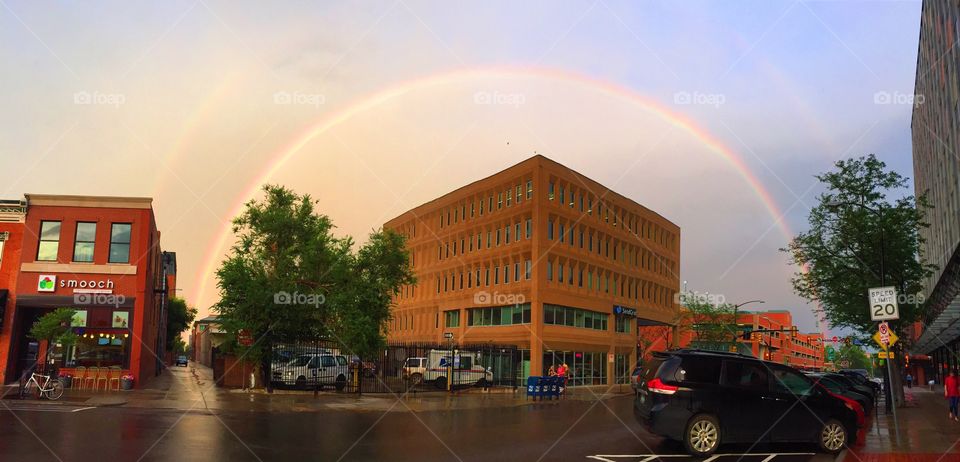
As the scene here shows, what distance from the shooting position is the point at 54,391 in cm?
2525

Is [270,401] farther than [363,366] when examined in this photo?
No

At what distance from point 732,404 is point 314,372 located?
2346cm

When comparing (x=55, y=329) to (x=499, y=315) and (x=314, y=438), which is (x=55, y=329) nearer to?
(x=314, y=438)

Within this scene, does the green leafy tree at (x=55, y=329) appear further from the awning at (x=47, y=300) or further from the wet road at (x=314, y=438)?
the wet road at (x=314, y=438)

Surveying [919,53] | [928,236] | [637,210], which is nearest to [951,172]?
[919,53]

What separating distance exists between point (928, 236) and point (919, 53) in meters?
15.6

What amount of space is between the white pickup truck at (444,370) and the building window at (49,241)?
18.5 meters

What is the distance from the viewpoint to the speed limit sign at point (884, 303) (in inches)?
624

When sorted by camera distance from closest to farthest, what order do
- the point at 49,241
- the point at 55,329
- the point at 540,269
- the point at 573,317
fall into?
the point at 55,329 → the point at 49,241 → the point at 540,269 → the point at 573,317

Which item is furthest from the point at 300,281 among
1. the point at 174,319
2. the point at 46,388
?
the point at 174,319

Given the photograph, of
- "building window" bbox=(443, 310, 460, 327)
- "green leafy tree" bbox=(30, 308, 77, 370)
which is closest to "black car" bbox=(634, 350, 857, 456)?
"green leafy tree" bbox=(30, 308, 77, 370)

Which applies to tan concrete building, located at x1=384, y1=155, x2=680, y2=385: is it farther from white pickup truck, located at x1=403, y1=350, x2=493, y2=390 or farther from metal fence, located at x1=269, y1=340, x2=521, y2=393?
white pickup truck, located at x1=403, y1=350, x2=493, y2=390

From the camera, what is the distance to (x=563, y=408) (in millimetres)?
28266

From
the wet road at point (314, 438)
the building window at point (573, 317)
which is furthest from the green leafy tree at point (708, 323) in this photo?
the wet road at point (314, 438)
